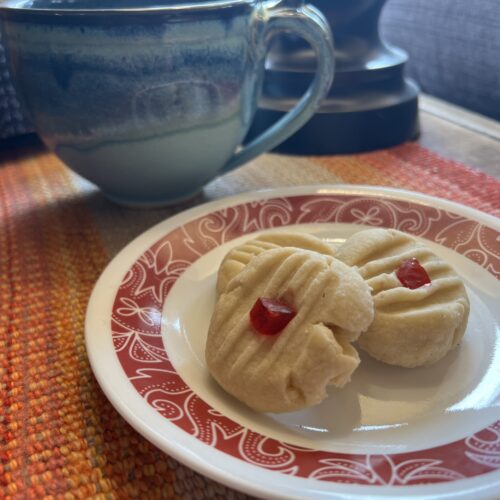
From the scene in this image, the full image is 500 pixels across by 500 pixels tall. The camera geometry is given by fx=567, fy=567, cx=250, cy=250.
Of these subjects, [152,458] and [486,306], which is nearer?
[152,458]

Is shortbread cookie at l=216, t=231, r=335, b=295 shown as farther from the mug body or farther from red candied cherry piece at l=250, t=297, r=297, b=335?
the mug body

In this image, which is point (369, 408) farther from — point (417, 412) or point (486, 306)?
point (486, 306)

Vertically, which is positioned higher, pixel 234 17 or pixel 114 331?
pixel 234 17

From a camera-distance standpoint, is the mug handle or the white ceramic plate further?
the mug handle

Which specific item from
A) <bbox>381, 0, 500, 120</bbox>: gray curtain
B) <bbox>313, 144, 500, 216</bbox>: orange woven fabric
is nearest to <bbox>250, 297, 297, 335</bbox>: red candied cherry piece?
<bbox>313, 144, 500, 216</bbox>: orange woven fabric

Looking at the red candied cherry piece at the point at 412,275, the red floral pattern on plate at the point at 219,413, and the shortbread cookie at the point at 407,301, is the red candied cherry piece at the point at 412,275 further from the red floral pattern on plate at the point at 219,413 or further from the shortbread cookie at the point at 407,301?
the red floral pattern on plate at the point at 219,413

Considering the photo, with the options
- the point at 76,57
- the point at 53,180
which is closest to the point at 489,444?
the point at 76,57
